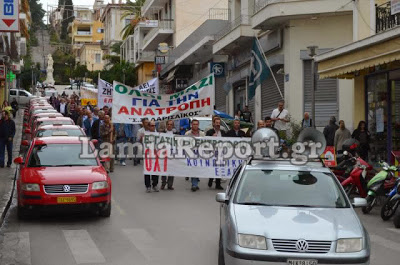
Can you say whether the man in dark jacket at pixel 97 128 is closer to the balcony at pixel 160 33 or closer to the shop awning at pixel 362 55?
the shop awning at pixel 362 55

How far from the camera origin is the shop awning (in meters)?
15.8

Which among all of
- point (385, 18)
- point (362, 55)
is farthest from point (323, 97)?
point (362, 55)

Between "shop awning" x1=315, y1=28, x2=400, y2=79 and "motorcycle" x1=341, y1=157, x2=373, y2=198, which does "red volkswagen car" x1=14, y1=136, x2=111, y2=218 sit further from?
"shop awning" x1=315, y1=28, x2=400, y2=79

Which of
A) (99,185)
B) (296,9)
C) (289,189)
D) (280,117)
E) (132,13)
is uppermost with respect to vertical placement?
(132,13)

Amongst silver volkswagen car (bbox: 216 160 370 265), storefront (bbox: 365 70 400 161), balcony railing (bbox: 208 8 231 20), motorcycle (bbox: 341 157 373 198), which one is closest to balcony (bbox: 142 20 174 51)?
balcony railing (bbox: 208 8 231 20)

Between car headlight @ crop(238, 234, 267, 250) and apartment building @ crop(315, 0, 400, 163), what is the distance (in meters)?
10.0

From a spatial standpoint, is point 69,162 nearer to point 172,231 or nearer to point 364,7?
point 172,231

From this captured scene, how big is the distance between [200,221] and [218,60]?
89.3 ft

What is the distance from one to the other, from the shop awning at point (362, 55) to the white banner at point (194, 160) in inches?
135

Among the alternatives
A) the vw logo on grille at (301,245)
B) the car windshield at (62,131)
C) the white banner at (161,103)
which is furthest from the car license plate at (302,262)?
the white banner at (161,103)

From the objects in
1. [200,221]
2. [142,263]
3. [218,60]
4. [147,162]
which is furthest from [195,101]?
[218,60]

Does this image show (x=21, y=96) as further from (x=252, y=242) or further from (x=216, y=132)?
(x=252, y=242)

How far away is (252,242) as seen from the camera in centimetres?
762

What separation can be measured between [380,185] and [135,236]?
545 centimetres
